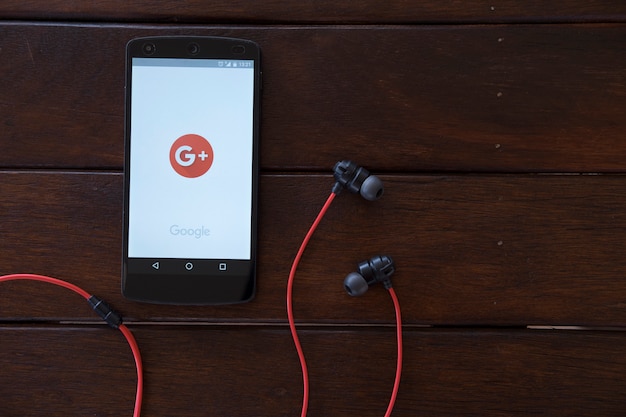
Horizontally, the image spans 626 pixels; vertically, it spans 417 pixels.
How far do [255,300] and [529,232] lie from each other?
35 centimetres

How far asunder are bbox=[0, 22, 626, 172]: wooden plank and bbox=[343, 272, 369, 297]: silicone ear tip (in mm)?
140

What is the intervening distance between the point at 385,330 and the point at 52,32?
548 millimetres

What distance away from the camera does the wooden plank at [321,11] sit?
2.37ft

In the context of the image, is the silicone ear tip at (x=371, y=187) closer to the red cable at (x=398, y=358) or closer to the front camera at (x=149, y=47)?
the red cable at (x=398, y=358)

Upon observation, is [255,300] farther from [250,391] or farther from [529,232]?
[529,232]

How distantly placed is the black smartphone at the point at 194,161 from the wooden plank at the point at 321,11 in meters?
0.04

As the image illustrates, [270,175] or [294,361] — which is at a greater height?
[270,175]

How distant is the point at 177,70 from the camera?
A: 71 centimetres

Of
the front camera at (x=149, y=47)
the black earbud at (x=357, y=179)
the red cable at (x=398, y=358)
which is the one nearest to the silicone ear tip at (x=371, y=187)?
the black earbud at (x=357, y=179)

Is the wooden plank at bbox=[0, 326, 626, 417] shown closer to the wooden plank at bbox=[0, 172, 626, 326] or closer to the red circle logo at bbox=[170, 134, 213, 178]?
the wooden plank at bbox=[0, 172, 626, 326]

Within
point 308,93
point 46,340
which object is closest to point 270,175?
point 308,93

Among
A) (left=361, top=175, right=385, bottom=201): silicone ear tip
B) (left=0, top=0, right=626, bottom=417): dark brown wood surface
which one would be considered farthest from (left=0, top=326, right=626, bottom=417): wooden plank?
(left=361, top=175, right=385, bottom=201): silicone ear tip

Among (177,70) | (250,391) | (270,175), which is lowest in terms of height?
(250,391)

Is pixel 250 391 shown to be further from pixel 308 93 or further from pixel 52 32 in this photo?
pixel 52 32
